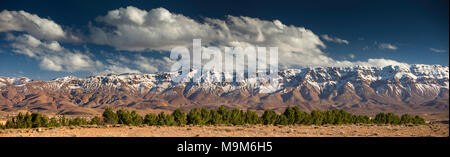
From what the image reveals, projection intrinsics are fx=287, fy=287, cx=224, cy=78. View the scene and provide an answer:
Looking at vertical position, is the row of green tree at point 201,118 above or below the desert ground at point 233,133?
below

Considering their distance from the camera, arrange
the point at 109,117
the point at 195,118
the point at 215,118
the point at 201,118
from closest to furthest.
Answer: the point at 195,118 → the point at 201,118 → the point at 109,117 → the point at 215,118

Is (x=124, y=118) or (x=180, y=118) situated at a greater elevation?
(x=180, y=118)

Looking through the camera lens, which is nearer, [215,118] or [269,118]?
[215,118]

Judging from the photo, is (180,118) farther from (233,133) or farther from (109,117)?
(233,133)

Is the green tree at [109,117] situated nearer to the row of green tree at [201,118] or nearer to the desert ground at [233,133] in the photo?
the row of green tree at [201,118]

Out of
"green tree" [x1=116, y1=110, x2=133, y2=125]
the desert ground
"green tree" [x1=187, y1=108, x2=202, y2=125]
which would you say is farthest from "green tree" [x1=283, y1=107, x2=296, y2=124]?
"green tree" [x1=116, y1=110, x2=133, y2=125]

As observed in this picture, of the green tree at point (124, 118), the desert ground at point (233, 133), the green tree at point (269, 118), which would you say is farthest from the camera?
the green tree at point (269, 118)

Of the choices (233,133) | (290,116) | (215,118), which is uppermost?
(233,133)

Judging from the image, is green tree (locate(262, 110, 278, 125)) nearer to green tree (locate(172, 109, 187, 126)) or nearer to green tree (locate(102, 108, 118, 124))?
green tree (locate(172, 109, 187, 126))

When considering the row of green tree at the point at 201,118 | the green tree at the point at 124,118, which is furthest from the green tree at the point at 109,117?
the green tree at the point at 124,118

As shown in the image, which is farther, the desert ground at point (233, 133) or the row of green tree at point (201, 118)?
the row of green tree at point (201, 118)

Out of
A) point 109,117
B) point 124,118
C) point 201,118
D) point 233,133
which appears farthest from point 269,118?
point 233,133
